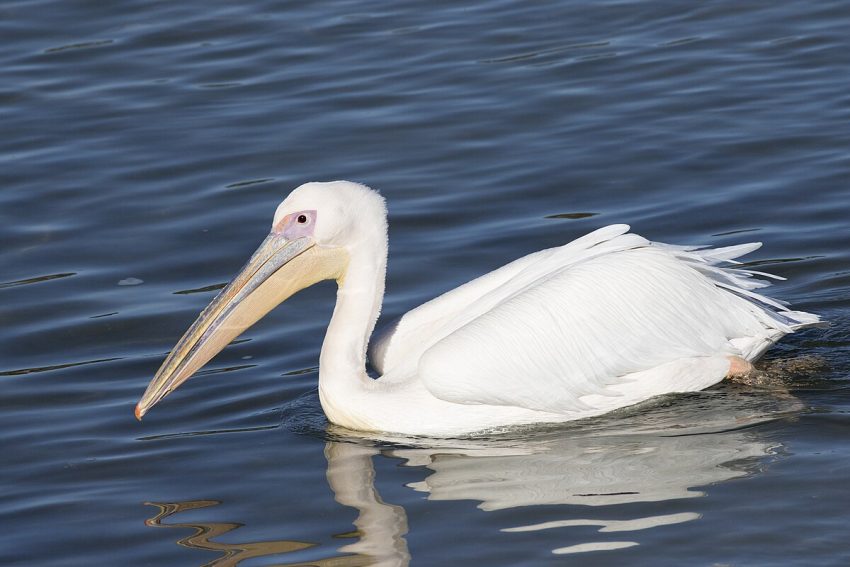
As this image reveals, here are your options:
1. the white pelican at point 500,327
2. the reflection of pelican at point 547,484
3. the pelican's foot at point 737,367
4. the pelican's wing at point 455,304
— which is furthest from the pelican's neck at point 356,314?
the pelican's foot at point 737,367

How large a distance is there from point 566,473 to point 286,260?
137 centimetres

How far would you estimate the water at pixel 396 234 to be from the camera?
15.2 feet

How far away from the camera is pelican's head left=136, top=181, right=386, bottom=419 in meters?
5.43

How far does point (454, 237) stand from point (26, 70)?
430 centimetres

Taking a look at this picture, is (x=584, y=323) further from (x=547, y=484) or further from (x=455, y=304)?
(x=547, y=484)

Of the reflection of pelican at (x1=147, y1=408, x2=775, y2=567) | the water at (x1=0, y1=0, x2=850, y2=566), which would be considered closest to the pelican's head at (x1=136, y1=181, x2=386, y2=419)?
the water at (x1=0, y1=0, x2=850, y2=566)

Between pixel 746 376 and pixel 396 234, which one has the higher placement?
pixel 396 234

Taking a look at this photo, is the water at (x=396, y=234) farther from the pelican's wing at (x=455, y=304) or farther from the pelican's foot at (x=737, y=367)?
the pelican's wing at (x=455, y=304)

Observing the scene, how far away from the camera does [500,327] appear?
527cm

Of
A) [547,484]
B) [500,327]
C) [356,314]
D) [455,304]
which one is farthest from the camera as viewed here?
[455,304]

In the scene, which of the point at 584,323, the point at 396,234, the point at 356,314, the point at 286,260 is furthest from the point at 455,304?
the point at 396,234

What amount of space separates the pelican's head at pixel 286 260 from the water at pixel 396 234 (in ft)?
1.05

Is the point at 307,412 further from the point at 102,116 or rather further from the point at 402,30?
the point at 402,30

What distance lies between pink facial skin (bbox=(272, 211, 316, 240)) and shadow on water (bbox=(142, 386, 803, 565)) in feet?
2.39
